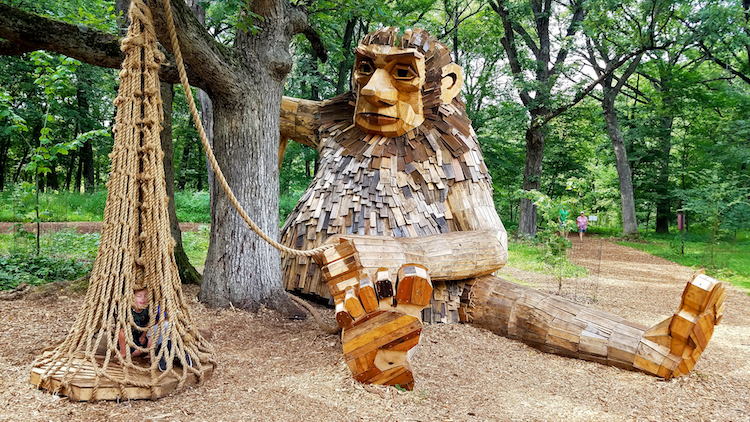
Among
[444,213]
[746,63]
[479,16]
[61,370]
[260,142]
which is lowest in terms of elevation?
[61,370]

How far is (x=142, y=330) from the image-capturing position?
7.11 feet

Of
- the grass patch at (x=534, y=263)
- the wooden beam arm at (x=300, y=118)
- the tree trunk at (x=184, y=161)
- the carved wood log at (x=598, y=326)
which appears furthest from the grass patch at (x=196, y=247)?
the tree trunk at (x=184, y=161)

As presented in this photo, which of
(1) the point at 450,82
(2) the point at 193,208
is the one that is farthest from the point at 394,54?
(2) the point at 193,208

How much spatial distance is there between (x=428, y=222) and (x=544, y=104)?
24.9 feet

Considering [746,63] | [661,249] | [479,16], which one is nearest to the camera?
[661,249]

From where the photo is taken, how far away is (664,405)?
241 centimetres

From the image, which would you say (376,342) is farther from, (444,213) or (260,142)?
(260,142)

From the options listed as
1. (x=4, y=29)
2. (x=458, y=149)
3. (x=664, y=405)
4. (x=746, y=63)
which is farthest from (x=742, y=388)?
(x=746, y=63)

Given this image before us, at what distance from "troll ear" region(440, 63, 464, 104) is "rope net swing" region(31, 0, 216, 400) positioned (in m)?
2.19

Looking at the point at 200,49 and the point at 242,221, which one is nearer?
the point at 200,49

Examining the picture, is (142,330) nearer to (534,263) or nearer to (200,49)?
(200,49)

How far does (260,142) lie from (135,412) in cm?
211

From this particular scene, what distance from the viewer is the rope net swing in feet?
6.64

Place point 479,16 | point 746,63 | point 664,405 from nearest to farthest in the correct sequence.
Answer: point 664,405
point 746,63
point 479,16
